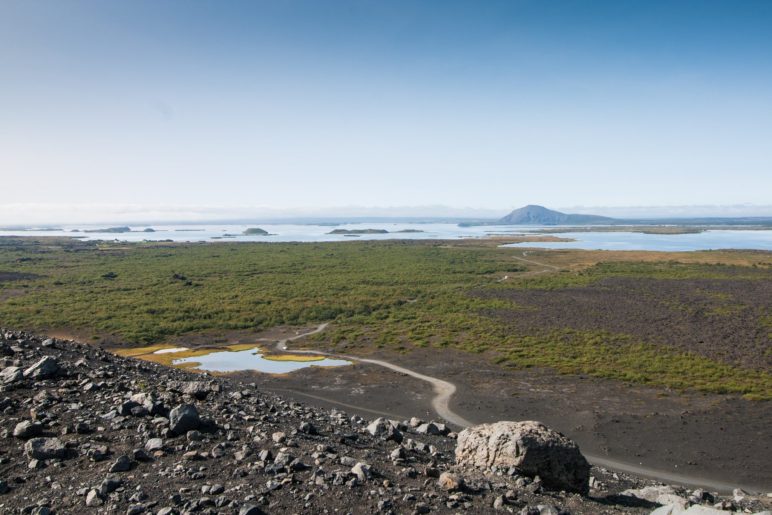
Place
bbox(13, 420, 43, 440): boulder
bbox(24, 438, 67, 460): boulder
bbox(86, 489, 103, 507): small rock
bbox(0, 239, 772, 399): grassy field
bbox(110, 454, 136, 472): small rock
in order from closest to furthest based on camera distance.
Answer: bbox(86, 489, 103, 507): small rock → bbox(110, 454, 136, 472): small rock → bbox(24, 438, 67, 460): boulder → bbox(13, 420, 43, 440): boulder → bbox(0, 239, 772, 399): grassy field

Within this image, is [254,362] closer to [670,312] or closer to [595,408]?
[595,408]

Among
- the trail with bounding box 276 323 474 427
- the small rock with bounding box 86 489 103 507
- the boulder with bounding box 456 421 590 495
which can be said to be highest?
the small rock with bounding box 86 489 103 507

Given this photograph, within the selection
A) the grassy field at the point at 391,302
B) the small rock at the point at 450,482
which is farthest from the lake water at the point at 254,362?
the small rock at the point at 450,482

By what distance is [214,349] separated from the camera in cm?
4625

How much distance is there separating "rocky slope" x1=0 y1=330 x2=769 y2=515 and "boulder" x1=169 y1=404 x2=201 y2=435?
31 millimetres

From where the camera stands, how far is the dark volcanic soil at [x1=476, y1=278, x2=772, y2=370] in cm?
4394

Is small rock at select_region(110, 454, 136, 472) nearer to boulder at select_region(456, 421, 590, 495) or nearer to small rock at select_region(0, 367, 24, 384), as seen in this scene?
small rock at select_region(0, 367, 24, 384)

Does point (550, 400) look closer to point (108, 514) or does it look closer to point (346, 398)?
point (346, 398)

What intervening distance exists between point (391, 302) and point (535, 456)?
179ft

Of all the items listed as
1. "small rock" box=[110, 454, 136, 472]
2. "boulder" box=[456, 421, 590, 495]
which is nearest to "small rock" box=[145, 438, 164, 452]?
"small rock" box=[110, 454, 136, 472]

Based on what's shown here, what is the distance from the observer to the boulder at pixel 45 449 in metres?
11.6

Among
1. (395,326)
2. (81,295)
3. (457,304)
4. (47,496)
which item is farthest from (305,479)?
(81,295)

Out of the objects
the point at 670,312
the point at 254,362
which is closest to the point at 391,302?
the point at 254,362

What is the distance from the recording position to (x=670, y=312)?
57469 millimetres
